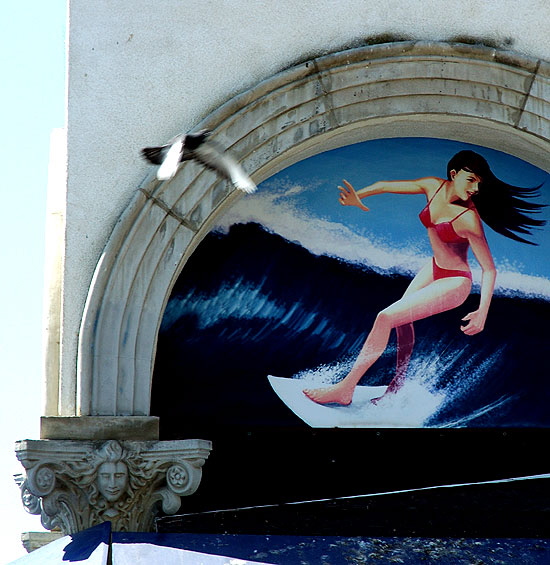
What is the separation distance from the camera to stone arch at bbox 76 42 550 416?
6594 millimetres

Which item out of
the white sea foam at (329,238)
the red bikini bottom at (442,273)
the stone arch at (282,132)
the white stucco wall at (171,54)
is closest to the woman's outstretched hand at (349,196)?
the white sea foam at (329,238)

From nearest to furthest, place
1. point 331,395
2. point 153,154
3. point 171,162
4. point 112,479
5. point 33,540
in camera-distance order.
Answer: point 112,479
point 171,162
point 153,154
point 331,395
point 33,540

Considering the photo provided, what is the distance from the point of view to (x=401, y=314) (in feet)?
24.0

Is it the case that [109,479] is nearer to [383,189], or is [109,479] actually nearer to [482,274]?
[383,189]

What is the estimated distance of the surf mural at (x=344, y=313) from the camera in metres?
7.07

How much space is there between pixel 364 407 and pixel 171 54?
2.57 meters

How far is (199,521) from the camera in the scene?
677 centimetres

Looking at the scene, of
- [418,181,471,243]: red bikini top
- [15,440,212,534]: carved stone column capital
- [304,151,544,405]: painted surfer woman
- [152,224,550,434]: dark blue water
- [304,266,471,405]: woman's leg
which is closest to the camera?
[15,440,212,534]: carved stone column capital

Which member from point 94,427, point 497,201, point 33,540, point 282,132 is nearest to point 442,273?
point 497,201

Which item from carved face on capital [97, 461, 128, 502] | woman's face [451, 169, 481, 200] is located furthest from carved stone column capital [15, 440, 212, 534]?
woman's face [451, 169, 481, 200]

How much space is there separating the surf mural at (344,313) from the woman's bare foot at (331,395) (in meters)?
0.01

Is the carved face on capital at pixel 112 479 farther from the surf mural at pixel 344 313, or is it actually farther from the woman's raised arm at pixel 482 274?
the woman's raised arm at pixel 482 274

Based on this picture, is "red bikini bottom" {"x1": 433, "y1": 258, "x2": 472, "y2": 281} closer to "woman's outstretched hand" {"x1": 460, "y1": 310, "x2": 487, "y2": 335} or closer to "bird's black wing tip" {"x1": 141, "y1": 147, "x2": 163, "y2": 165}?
"woman's outstretched hand" {"x1": 460, "y1": 310, "x2": 487, "y2": 335}

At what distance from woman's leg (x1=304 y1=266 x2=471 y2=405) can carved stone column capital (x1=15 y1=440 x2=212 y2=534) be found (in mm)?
1083
